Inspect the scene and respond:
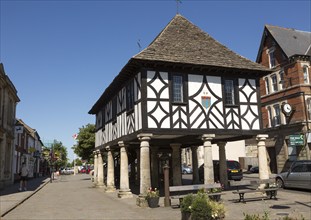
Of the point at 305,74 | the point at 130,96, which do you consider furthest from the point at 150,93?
the point at 305,74

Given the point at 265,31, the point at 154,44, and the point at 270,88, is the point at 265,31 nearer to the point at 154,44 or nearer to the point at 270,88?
the point at 270,88

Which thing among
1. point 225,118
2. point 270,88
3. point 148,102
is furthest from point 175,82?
point 270,88

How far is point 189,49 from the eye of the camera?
51.5ft

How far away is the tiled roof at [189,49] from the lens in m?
14.4

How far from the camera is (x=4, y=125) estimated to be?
910 inches

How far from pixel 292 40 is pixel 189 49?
19.6 meters

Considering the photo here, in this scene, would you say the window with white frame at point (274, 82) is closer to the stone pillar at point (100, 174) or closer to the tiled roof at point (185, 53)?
the tiled roof at point (185, 53)

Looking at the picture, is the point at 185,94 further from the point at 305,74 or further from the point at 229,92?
the point at 305,74

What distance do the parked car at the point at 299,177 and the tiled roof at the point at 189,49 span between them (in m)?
5.45

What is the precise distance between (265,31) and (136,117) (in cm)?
2275

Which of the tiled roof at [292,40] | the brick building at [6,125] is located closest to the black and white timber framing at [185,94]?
the brick building at [6,125]

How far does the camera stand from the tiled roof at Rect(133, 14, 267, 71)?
47.1 ft

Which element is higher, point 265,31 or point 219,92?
point 265,31

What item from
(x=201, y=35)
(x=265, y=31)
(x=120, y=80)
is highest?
(x=265, y=31)
